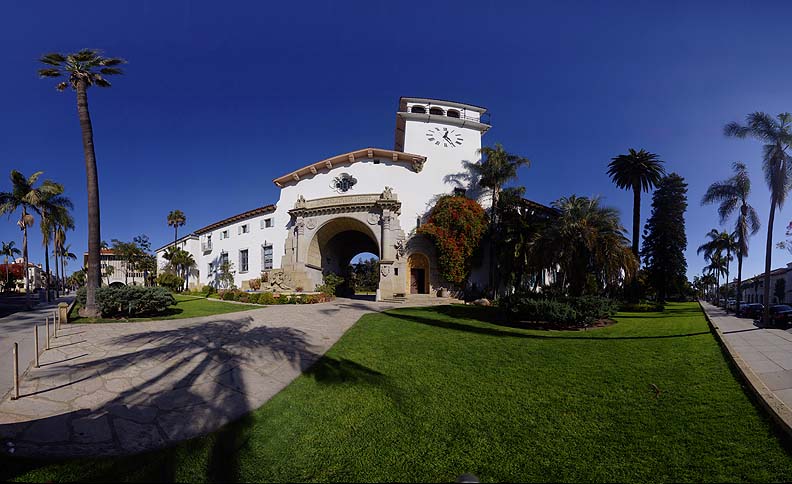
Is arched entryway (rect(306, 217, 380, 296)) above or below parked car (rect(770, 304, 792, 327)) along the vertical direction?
above

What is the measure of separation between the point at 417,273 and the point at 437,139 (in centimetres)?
1296

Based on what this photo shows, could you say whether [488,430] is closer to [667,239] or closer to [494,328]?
[494,328]

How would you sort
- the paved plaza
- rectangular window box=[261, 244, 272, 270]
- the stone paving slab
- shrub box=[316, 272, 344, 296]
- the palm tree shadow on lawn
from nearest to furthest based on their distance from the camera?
the stone paving slab
the paved plaza
the palm tree shadow on lawn
shrub box=[316, 272, 344, 296]
rectangular window box=[261, 244, 272, 270]

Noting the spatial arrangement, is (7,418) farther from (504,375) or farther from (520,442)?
(504,375)

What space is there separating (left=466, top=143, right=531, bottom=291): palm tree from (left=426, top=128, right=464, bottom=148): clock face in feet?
14.1

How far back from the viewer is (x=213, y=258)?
37219 millimetres

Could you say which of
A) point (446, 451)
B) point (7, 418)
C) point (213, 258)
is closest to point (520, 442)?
point (446, 451)

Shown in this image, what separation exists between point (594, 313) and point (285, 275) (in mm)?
22896

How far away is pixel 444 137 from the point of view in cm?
3033

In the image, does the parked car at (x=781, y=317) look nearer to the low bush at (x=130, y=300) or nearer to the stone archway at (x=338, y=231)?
the stone archway at (x=338, y=231)

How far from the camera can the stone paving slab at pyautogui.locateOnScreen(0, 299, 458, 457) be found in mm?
4055

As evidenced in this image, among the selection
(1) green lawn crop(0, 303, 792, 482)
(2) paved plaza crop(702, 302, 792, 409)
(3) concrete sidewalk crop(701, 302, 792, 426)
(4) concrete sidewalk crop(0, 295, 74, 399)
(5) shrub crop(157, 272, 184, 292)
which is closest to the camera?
(1) green lawn crop(0, 303, 792, 482)

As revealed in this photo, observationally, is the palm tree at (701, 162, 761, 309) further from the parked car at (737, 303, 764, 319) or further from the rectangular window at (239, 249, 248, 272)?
the rectangular window at (239, 249, 248, 272)

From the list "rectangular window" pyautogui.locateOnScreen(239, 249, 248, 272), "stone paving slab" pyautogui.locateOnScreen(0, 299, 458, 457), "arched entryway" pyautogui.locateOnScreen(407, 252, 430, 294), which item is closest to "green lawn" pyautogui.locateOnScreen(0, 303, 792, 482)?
"stone paving slab" pyautogui.locateOnScreen(0, 299, 458, 457)
